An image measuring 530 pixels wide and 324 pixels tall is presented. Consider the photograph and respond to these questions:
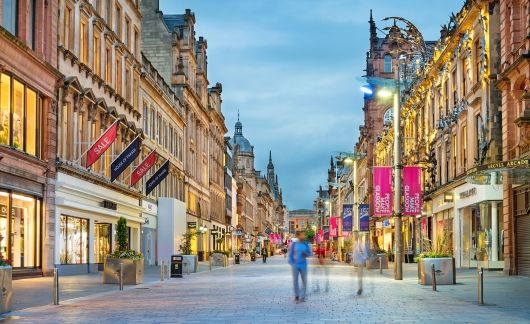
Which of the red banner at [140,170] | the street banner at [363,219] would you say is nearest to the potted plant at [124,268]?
the red banner at [140,170]

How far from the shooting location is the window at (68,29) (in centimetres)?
4059

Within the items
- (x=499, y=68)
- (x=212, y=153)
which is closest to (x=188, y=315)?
(x=499, y=68)

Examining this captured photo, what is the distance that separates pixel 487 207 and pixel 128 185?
22.5m

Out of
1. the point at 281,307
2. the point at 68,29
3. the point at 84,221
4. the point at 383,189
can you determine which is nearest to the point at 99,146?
the point at 68,29

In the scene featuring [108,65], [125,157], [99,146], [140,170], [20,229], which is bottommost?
[20,229]

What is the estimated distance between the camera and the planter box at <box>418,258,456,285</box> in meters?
30.9

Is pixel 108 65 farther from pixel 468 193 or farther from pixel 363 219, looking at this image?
pixel 363 219

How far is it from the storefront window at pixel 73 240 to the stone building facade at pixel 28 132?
99.8 inches

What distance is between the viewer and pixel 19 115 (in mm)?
34625

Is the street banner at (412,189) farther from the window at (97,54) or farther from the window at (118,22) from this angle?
the window at (118,22)

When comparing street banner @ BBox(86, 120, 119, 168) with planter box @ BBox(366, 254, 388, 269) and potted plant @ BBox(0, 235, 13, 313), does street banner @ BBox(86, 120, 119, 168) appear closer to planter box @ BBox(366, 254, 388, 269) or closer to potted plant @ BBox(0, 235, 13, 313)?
planter box @ BBox(366, 254, 388, 269)

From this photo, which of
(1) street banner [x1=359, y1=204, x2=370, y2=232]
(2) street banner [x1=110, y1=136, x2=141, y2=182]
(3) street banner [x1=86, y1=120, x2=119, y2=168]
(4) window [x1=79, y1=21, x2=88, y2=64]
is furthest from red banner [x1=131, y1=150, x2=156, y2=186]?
(1) street banner [x1=359, y1=204, x2=370, y2=232]

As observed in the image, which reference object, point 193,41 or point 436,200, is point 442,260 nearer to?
point 436,200

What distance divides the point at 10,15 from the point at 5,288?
1853 centimetres
